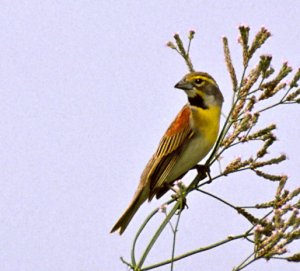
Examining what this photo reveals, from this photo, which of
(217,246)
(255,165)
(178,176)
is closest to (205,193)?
(255,165)

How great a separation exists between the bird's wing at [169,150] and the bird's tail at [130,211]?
13cm

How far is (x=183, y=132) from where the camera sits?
7.14 metres

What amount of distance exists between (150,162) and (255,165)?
2.47 m

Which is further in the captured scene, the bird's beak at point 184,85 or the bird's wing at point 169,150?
the bird's wing at point 169,150

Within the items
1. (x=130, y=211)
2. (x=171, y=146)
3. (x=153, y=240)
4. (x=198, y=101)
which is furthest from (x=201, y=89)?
(x=153, y=240)

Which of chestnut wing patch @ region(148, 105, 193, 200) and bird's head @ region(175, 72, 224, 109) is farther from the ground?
bird's head @ region(175, 72, 224, 109)

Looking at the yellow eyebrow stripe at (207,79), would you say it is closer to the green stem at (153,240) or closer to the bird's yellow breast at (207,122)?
the bird's yellow breast at (207,122)

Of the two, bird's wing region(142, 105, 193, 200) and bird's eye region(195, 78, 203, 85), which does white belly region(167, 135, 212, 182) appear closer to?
bird's wing region(142, 105, 193, 200)

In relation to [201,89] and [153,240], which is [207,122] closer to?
[201,89]

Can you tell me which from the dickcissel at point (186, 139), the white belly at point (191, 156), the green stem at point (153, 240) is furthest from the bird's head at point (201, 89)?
the green stem at point (153, 240)

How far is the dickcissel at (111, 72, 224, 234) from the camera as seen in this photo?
6.77 m

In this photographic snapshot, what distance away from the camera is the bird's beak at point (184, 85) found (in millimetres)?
6699

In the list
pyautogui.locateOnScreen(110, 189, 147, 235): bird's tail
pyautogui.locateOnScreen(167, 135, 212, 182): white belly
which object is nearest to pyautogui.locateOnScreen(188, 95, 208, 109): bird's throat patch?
pyautogui.locateOnScreen(167, 135, 212, 182): white belly

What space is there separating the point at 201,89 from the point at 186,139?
50 cm
